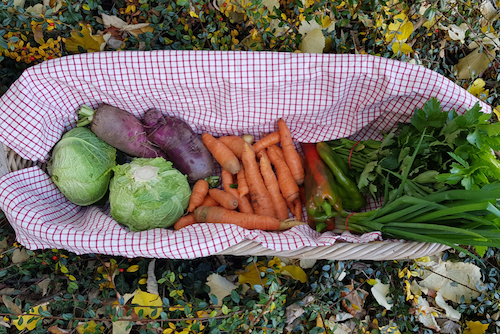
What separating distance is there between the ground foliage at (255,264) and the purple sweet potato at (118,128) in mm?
497

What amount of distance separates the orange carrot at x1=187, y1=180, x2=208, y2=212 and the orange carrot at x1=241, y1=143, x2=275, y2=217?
11.6 inches

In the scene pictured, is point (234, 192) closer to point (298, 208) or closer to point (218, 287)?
point (298, 208)

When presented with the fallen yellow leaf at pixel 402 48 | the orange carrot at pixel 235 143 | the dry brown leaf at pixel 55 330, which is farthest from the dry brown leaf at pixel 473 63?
the dry brown leaf at pixel 55 330

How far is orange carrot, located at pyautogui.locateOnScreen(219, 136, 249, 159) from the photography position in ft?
7.08

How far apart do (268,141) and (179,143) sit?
0.60 meters

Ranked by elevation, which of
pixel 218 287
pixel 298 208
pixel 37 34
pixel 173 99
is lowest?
pixel 218 287

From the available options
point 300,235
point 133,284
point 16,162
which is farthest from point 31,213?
point 300,235

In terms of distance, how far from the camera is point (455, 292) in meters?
2.00

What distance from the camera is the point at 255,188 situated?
211 cm

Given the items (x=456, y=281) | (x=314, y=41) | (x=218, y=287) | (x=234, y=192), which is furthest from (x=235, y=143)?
(x=456, y=281)

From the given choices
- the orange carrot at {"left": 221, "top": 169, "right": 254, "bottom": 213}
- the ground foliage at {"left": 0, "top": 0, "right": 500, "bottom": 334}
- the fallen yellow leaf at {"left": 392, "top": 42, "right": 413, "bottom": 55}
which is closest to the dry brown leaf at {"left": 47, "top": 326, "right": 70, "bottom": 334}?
the ground foliage at {"left": 0, "top": 0, "right": 500, "bottom": 334}

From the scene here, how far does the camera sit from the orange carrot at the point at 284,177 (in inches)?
82.7

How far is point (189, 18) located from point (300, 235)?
158 cm

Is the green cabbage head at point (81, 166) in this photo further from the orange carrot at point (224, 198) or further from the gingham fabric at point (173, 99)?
the orange carrot at point (224, 198)
